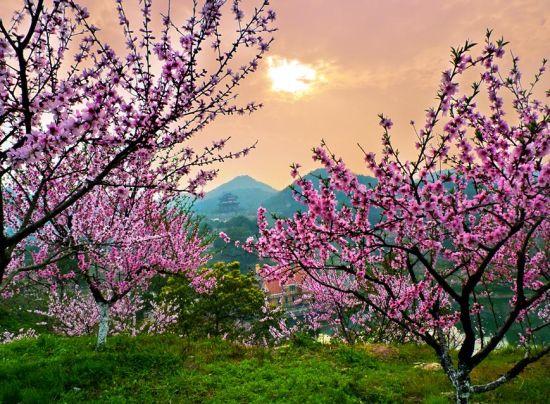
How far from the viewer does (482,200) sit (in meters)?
5.55

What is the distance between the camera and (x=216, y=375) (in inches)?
371

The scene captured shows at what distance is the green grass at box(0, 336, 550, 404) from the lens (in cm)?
791

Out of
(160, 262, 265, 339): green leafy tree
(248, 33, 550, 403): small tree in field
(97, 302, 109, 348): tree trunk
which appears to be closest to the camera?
(248, 33, 550, 403): small tree in field

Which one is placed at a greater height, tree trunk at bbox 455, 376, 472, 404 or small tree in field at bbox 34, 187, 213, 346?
small tree in field at bbox 34, 187, 213, 346

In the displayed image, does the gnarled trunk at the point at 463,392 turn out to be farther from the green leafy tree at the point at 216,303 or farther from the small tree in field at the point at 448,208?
the green leafy tree at the point at 216,303

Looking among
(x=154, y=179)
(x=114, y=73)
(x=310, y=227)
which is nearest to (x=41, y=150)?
(x=114, y=73)

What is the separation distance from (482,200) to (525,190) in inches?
25.1

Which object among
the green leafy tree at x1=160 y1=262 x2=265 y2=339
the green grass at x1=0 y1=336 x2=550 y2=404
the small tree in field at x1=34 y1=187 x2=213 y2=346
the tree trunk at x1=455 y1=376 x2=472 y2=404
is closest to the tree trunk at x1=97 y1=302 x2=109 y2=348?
the small tree in field at x1=34 y1=187 x2=213 y2=346

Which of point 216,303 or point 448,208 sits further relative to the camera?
point 216,303

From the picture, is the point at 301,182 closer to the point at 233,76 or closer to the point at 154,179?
the point at 233,76

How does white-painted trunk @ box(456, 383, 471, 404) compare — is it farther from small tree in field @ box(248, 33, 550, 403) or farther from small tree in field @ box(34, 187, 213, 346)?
small tree in field @ box(34, 187, 213, 346)

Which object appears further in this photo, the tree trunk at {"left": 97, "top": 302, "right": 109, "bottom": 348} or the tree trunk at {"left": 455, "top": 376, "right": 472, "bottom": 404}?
the tree trunk at {"left": 97, "top": 302, "right": 109, "bottom": 348}

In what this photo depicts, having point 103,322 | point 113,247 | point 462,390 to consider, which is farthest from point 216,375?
point 462,390

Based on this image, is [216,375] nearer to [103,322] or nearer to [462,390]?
[103,322]
